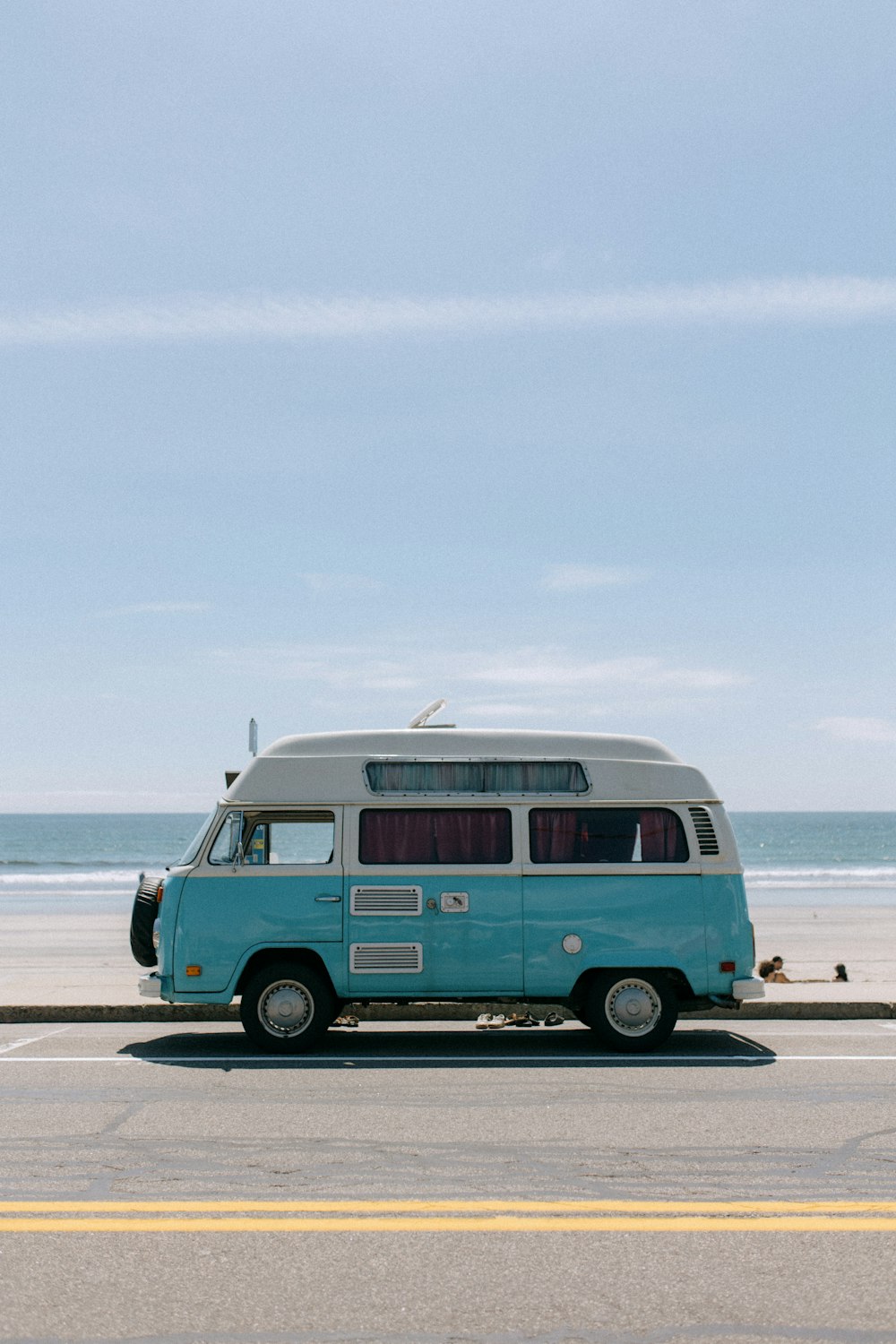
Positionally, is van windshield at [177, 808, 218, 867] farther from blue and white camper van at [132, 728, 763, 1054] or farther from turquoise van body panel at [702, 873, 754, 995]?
turquoise van body panel at [702, 873, 754, 995]

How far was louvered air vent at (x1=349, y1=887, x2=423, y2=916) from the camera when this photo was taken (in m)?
10.4

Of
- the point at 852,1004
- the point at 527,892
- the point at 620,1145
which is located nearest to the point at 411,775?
the point at 527,892

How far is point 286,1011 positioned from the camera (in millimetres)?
10367

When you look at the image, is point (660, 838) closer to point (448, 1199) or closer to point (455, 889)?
point (455, 889)

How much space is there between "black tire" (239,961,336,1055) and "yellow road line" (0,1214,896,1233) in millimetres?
4764

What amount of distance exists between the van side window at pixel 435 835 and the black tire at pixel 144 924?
2020 mm

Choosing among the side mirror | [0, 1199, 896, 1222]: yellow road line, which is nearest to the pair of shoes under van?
the side mirror

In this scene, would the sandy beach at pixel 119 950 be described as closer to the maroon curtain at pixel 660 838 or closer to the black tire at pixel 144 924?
the black tire at pixel 144 924

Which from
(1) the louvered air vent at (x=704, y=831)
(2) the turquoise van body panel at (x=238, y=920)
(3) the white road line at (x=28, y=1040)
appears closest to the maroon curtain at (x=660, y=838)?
(1) the louvered air vent at (x=704, y=831)

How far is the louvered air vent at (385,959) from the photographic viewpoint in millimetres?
10367

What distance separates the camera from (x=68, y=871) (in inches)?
2694

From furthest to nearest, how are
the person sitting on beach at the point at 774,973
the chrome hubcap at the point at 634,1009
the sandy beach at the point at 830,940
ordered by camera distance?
the sandy beach at the point at 830,940 < the person sitting on beach at the point at 774,973 < the chrome hubcap at the point at 634,1009

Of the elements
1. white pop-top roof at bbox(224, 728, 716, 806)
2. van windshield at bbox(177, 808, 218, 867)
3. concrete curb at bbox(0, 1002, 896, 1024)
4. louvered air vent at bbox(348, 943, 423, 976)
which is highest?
white pop-top roof at bbox(224, 728, 716, 806)

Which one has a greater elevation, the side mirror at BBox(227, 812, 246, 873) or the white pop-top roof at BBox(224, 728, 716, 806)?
the white pop-top roof at BBox(224, 728, 716, 806)
